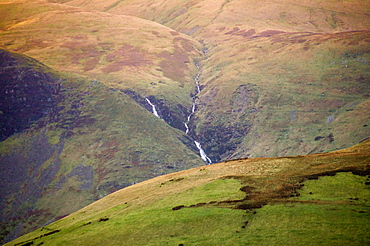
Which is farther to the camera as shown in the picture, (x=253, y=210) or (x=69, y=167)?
(x=69, y=167)

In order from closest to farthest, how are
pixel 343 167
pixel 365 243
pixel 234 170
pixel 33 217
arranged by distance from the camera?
pixel 365 243 → pixel 343 167 → pixel 234 170 → pixel 33 217

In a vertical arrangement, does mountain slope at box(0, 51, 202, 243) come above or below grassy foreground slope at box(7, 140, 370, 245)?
below

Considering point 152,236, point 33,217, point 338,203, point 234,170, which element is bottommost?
point 33,217

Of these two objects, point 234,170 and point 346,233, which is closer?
point 346,233

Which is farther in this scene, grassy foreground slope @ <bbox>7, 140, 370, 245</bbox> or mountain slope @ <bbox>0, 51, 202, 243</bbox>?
mountain slope @ <bbox>0, 51, 202, 243</bbox>

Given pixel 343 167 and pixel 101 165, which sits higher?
pixel 343 167

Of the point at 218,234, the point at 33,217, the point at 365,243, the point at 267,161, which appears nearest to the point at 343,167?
the point at 267,161

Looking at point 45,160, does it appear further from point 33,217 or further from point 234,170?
point 234,170

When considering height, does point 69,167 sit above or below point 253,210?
below
